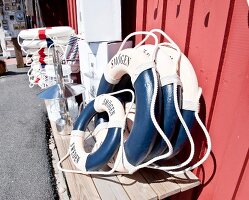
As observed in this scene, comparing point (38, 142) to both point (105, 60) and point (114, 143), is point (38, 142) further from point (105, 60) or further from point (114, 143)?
point (114, 143)

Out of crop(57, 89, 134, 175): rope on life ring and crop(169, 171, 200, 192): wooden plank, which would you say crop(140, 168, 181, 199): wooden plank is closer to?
crop(169, 171, 200, 192): wooden plank

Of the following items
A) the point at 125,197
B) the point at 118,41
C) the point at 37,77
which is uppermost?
the point at 118,41

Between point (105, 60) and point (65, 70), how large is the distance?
90cm

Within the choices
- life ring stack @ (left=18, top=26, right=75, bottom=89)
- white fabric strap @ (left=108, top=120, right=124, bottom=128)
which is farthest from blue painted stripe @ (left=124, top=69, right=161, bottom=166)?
life ring stack @ (left=18, top=26, right=75, bottom=89)

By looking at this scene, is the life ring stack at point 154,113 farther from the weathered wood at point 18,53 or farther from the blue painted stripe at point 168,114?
the weathered wood at point 18,53

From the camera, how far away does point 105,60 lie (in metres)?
1.55

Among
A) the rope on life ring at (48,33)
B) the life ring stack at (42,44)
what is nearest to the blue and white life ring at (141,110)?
the life ring stack at (42,44)

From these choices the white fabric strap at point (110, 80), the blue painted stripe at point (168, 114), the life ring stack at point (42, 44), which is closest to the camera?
the blue painted stripe at point (168, 114)

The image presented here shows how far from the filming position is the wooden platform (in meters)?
1.12

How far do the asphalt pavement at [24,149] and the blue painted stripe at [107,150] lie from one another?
3.09 feet

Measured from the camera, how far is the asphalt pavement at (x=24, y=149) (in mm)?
1903

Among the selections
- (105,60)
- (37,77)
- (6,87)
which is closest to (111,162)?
(105,60)

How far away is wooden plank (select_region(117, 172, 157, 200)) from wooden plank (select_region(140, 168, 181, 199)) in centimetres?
2

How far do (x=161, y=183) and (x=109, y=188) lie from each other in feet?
0.86
